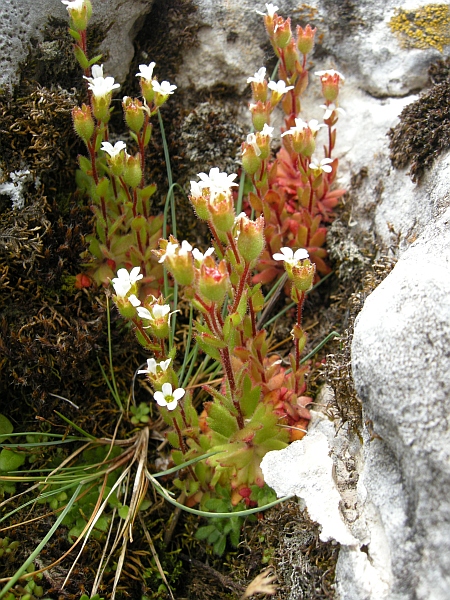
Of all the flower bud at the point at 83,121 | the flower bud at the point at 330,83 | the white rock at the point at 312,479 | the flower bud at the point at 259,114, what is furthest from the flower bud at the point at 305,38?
the white rock at the point at 312,479

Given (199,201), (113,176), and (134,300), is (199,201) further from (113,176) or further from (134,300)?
(113,176)

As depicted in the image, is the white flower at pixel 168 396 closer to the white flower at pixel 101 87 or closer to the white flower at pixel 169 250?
the white flower at pixel 169 250

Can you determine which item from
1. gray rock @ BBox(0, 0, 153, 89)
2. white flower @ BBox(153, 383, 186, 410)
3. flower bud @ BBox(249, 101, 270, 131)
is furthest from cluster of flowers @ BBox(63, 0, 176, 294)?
white flower @ BBox(153, 383, 186, 410)

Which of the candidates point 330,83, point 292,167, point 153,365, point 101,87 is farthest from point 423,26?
point 153,365

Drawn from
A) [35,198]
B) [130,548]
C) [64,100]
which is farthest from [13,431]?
[64,100]

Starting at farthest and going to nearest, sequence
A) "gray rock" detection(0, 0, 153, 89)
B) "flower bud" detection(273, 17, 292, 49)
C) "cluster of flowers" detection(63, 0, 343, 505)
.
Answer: "flower bud" detection(273, 17, 292, 49), "gray rock" detection(0, 0, 153, 89), "cluster of flowers" detection(63, 0, 343, 505)

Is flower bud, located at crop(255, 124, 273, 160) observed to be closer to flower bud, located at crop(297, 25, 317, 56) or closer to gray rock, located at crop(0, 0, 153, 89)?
flower bud, located at crop(297, 25, 317, 56)

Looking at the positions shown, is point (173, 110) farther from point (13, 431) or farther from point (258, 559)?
point (258, 559)
